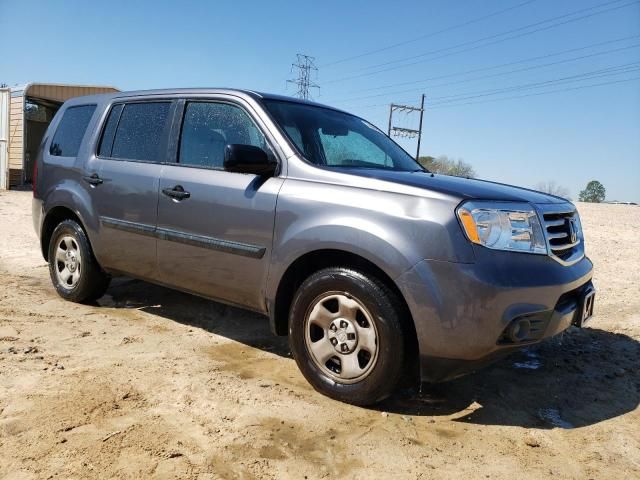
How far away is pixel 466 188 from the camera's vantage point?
305 cm

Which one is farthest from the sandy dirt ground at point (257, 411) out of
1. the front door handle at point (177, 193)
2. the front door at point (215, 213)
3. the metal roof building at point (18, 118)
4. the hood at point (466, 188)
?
the metal roof building at point (18, 118)

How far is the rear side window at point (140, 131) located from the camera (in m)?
4.21

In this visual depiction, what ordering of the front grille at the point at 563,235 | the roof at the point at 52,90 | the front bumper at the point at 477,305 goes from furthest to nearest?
the roof at the point at 52,90, the front grille at the point at 563,235, the front bumper at the point at 477,305

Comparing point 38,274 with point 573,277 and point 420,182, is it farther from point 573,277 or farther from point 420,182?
point 573,277

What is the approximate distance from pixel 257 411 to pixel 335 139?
2.03m

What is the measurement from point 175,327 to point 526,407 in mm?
2791

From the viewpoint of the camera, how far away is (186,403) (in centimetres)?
301

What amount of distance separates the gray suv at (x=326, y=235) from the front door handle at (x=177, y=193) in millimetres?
14

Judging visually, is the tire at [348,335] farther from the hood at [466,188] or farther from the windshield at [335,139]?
the windshield at [335,139]

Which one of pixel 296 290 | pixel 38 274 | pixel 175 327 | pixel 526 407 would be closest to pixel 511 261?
pixel 526 407

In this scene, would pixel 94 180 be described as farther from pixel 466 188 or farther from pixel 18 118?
pixel 18 118

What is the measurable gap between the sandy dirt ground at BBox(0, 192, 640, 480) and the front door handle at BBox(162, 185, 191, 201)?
112 cm

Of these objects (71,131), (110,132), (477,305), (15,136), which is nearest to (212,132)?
(110,132)

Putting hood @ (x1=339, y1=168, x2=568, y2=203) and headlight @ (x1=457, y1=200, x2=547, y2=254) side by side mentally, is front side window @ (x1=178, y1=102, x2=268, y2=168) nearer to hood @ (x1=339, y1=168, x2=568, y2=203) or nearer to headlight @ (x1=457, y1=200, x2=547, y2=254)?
hood @ (x1=339, y1=168, x2=568, y2=203)
